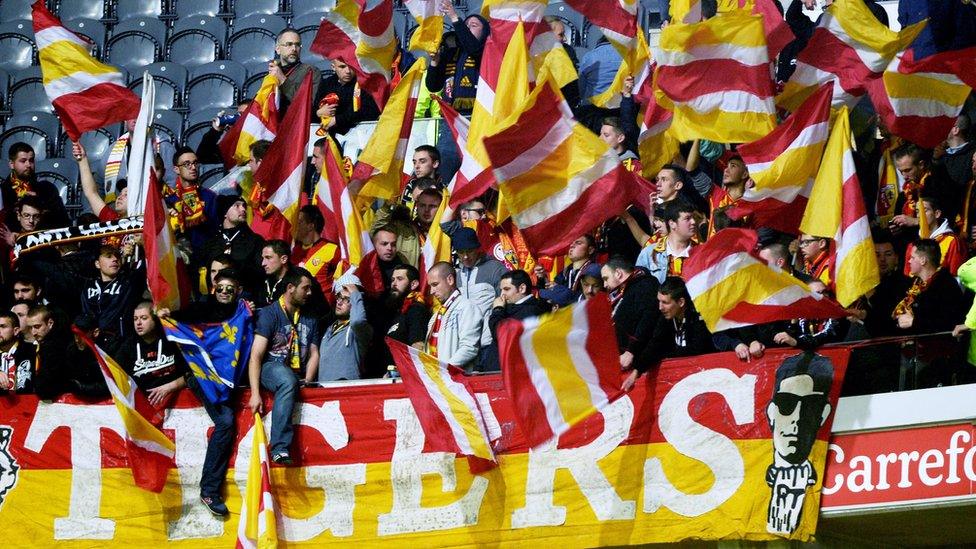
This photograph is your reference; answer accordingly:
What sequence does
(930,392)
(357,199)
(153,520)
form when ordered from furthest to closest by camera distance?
1. (357,199)
2. (153,520)
3. (930,392)

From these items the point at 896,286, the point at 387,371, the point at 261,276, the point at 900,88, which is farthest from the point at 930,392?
the point at 261,276

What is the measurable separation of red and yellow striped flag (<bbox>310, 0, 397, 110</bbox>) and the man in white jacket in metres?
3.35

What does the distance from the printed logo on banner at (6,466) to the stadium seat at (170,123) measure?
19.9 feet

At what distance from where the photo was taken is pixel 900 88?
13.3 metres

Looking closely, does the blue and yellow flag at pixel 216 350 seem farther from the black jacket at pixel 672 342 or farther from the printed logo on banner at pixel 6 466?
the black jacket at pixel 672 342

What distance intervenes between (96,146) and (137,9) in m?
2.83

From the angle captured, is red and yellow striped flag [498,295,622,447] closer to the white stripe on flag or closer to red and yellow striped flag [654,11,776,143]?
the white stripe on flag

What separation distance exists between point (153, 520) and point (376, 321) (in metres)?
2.16

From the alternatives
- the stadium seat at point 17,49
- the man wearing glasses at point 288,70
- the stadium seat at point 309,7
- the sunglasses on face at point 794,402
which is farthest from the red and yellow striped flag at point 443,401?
the stadium seat at point 17,49

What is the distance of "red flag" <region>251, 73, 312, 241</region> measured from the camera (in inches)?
566

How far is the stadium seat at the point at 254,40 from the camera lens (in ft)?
64.9

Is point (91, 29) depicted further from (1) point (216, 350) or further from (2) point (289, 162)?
(1) point (216, 350)

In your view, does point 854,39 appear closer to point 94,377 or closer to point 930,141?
point 930,141

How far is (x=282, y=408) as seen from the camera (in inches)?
486
